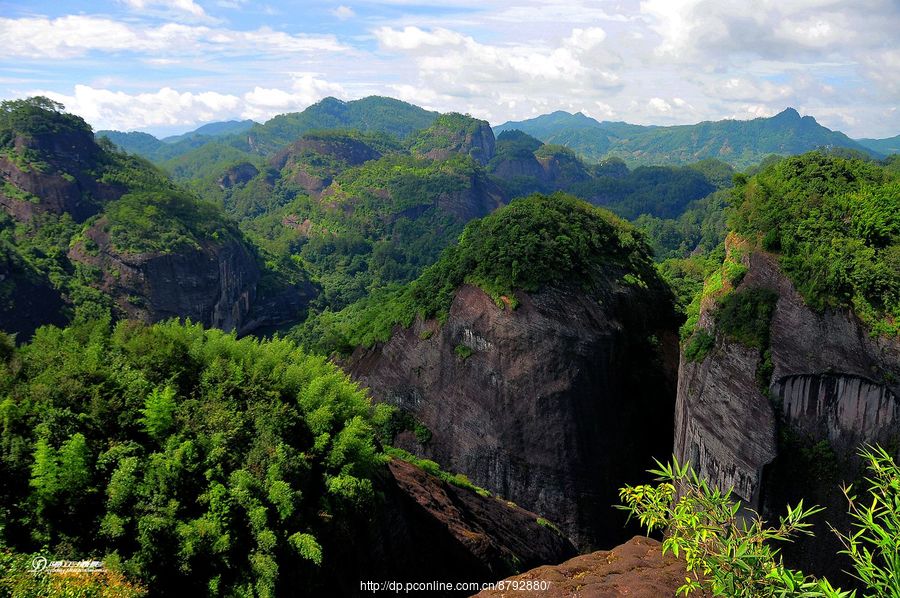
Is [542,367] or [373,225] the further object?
[373,225]

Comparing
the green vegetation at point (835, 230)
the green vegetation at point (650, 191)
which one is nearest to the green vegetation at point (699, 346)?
the green vegetation at point (835, 230)

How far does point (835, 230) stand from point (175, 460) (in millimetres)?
20580

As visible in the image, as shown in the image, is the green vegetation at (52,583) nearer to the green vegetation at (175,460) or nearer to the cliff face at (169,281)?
the green vegetation at (175,460)

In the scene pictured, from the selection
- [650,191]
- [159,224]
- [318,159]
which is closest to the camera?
[159,224]

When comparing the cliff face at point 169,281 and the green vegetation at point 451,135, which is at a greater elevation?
the green vegetation at point 451,135

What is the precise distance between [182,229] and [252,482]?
59348 mm

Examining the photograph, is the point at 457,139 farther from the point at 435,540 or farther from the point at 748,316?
the point at 435,540

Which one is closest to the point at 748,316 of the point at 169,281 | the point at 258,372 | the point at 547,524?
the point at 547,524

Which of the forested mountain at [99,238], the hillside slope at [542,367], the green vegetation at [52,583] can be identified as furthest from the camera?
the forested mountain at [99,238]

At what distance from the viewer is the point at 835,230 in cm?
1822

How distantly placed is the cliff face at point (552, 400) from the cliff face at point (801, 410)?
5.94 m

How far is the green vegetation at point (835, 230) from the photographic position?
656 inches

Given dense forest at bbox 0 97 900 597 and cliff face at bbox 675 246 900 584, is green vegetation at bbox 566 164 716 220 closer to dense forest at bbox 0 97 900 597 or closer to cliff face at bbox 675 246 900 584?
dense forest at bbox 0 97 900 597

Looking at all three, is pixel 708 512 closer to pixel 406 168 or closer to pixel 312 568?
pixel 312 568
